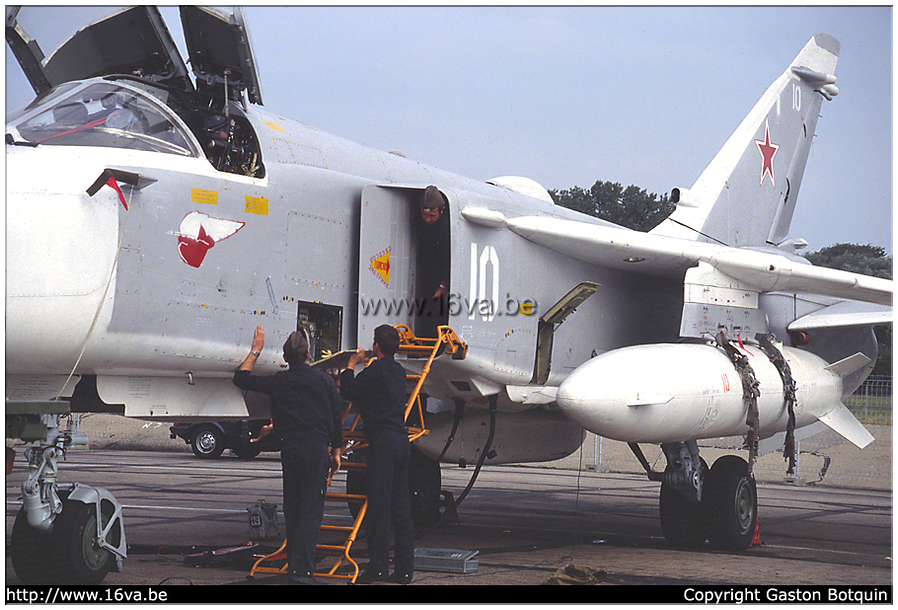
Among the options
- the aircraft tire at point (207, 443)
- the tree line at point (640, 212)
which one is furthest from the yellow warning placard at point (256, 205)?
the tree line at point (640, 212)

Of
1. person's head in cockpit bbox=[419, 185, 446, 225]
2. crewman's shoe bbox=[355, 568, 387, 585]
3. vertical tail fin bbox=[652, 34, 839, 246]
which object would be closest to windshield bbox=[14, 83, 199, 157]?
person's head in cockpit bbox=[419, 185, 446, 225]

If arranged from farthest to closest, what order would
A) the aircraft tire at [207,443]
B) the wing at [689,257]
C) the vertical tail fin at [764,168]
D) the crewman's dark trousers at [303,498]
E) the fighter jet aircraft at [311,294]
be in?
the aircraft tire at [207,443], the vertical tail fin at [764,168], the wing at [689,257], the crewman's dark trousers at [303,498], the fighter jet aircraft at [311,294]

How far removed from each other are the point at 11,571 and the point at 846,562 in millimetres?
6900

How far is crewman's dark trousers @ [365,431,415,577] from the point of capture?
236 inches

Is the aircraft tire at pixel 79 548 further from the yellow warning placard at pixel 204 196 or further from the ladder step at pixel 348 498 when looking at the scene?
the yellow warning placard at pixel 204 196

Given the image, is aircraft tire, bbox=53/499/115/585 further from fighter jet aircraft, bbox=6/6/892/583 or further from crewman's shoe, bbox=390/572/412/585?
crewman's shoe, bbox=390/572/412/585

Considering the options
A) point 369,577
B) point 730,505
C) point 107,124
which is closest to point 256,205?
point 107,124

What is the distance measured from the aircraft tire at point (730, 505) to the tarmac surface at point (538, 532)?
0.70 feet

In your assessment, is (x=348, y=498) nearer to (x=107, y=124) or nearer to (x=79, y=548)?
(x=79, y=548)

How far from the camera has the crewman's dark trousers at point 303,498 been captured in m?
5.66

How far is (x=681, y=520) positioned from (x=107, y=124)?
641 cm

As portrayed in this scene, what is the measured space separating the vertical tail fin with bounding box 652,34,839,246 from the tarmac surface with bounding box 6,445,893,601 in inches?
139

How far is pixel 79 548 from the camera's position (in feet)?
18.3

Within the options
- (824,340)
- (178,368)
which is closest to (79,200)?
(178,368)
